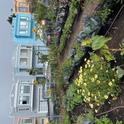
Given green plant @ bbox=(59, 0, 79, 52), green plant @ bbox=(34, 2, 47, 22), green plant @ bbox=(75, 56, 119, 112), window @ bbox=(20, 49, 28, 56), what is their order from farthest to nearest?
1. window @ bbox=(20, 49, 28, 56)
2. green plant @ bbox=(34, 2, 47, 22)
3. green plant @ bbox=(59, 0, 79, 52)
4. green plant @ bbox=(75, 56, 119, 112)

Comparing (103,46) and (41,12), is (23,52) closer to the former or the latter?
(41,12)

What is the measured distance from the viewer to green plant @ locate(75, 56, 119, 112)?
6195 mm

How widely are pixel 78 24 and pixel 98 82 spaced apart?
298 cm

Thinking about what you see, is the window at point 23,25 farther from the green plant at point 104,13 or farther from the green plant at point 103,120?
the green plant at point 103,120

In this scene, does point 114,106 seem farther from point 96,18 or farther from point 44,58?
point 44,58

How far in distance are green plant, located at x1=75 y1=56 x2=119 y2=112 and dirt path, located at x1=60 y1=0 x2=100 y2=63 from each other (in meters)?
1.54

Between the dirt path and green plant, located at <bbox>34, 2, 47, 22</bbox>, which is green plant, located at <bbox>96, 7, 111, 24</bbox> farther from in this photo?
green plant, located at <bbox>34, 2, 47, 22</bbox>

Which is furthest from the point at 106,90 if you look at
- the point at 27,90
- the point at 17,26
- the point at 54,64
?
the point at 17,26

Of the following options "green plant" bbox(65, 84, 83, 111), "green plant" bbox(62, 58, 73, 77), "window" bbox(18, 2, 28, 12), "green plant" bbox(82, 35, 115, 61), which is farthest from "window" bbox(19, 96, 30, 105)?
"green plant" bbox(82, 35, 115, 61)

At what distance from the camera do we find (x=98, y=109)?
677 cm

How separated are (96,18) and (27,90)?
19.2 metres

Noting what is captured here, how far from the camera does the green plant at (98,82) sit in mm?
6195

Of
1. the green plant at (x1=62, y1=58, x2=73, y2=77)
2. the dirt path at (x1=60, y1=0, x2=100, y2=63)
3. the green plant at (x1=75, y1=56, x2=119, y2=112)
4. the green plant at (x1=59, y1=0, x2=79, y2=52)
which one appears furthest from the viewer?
the green plant at (x1=59, y1=0, x2=79, y2=52)

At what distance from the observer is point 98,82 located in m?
6.32
